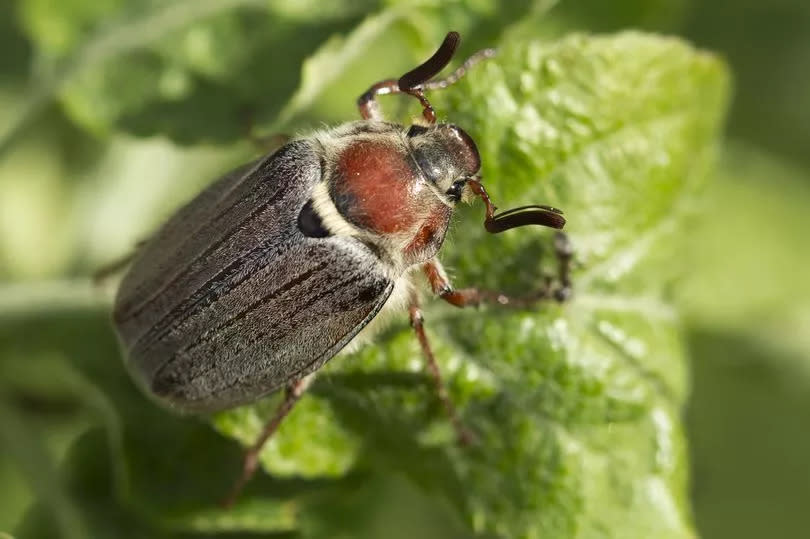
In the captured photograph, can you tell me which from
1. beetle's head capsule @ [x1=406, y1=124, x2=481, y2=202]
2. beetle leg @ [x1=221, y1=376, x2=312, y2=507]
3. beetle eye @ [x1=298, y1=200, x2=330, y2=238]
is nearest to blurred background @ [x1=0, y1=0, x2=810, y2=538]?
beetle leg @ [x1=221, y1=376, x2=312, y2=507]

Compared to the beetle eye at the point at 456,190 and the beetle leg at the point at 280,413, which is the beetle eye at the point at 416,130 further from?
the beetle leg at the point at 280,413

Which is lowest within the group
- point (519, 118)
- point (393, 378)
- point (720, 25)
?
point (720, 25)

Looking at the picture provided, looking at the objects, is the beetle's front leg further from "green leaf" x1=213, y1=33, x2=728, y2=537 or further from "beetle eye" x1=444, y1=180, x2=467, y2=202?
"beetle eye" x1=444, y1=180, x2=467, y2=202

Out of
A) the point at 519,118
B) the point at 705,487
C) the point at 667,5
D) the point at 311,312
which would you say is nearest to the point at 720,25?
the point at 667,5

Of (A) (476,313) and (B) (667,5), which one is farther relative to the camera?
(B) (667,5)

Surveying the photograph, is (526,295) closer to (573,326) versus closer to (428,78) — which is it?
(573,326)

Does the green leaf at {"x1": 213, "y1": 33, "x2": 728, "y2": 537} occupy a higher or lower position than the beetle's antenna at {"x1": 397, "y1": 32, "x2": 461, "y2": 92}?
lower

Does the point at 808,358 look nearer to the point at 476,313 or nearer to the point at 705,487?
the point at 705,487

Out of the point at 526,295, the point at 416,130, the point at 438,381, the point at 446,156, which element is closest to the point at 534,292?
the point at 526,295
